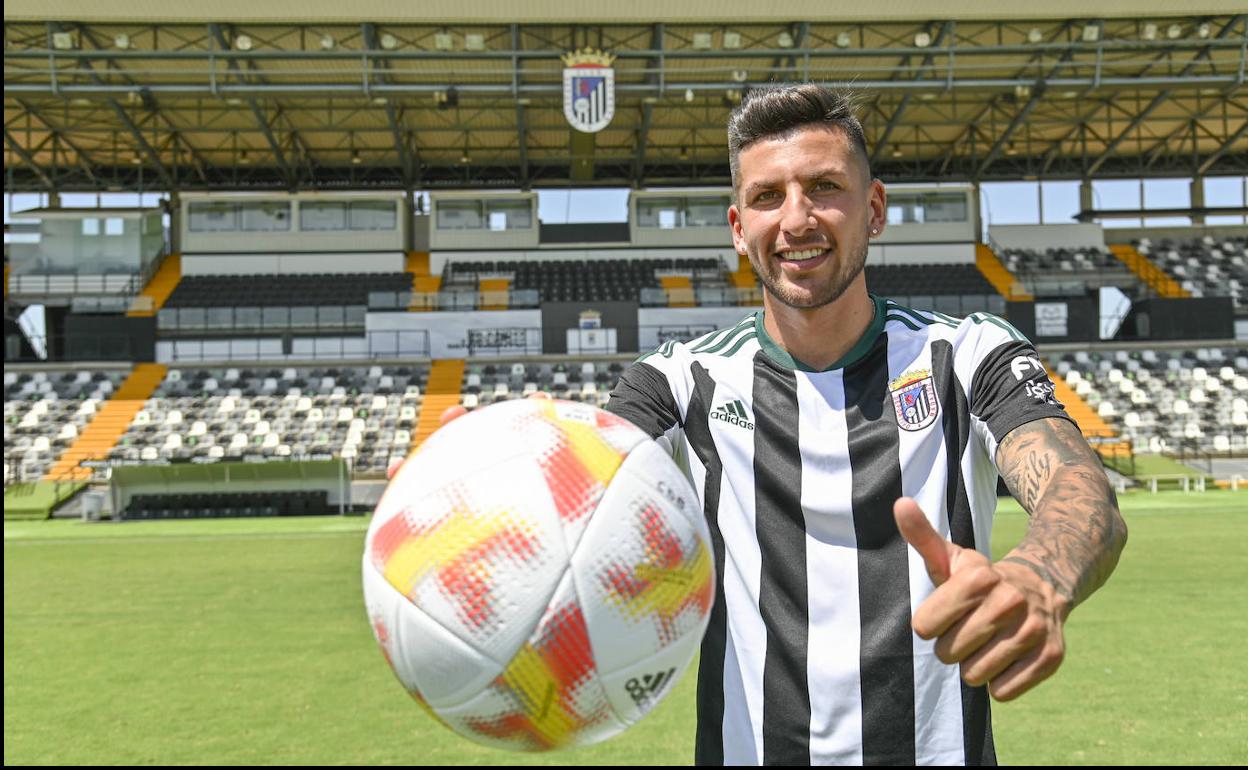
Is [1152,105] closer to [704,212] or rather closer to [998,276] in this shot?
[998,276]

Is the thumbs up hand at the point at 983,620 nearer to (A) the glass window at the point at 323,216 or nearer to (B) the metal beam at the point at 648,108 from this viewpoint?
(B) the metal beam at the point at 648,108

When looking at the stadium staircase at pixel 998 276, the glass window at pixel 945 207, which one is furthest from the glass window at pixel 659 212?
the stadium staircase at pixel 998 276

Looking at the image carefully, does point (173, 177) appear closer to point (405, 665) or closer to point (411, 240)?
point (411, 240)

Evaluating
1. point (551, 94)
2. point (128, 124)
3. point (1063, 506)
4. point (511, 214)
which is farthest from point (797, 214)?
point (511, 214)

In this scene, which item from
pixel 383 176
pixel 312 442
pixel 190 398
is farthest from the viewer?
pixel 383 176

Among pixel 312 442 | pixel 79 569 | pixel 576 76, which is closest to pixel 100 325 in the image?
pixel 312 442

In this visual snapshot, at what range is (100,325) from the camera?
31266mm

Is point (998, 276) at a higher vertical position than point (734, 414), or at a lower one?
higher

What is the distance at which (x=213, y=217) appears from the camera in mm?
36719

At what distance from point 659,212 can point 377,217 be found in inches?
404

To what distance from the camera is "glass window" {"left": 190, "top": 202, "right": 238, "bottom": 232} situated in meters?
36.6

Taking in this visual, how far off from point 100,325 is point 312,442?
1111 centimetres

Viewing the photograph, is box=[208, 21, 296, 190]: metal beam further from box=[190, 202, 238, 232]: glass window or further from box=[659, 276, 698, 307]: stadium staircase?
box=[659, 276, 698, 307]: stadium staircase

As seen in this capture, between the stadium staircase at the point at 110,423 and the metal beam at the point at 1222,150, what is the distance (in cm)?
3696
